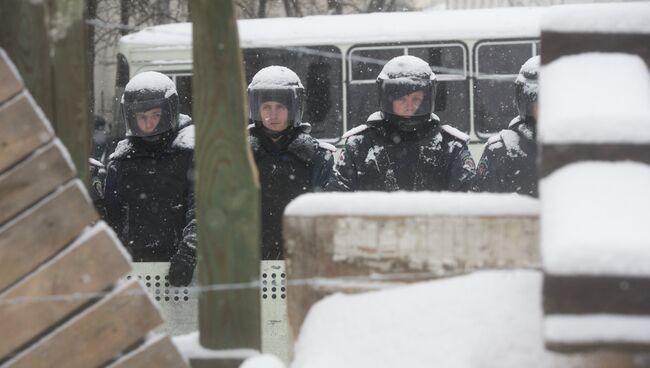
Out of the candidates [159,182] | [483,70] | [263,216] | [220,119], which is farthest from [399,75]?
[483,70]

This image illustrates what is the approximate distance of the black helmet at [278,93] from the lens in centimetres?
620

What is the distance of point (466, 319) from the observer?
2.15 meters

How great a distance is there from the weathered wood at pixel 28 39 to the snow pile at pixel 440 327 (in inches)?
42.3

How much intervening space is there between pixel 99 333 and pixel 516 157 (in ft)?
12.6

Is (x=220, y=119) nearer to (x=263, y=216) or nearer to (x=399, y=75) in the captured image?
(x=263, y=216)

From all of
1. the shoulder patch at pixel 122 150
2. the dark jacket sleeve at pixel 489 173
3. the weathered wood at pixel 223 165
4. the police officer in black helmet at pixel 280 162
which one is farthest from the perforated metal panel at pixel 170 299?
the weathered wood at pixel 223 165

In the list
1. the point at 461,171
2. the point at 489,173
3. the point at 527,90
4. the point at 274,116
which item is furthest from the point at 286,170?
the point at 527,90

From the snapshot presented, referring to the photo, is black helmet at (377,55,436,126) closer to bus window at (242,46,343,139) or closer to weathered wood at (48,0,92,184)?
weathered wood at (48,0,92,184)

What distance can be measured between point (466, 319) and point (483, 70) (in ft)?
32.6

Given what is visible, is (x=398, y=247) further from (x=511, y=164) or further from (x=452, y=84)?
(x=452, y=84)

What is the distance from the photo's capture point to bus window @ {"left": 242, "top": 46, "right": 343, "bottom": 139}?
12055 mm

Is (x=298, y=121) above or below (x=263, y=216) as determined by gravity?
above

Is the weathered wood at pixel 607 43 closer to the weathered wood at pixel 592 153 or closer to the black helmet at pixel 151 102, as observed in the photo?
the weathered wood at pixel 592 153

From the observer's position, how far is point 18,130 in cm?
237
